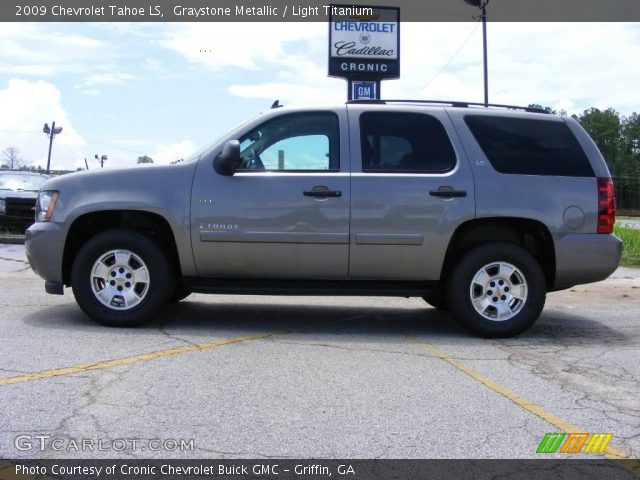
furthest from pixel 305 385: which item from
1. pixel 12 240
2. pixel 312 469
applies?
pixel 12 240

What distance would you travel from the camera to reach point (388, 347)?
570cm

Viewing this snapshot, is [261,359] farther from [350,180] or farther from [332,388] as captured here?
[350,180]

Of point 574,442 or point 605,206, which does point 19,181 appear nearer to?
point 605,206

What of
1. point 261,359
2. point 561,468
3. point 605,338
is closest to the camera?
point 561,468

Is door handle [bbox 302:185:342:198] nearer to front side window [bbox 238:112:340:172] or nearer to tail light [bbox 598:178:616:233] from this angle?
front side window [bbox 238:112:340:172]

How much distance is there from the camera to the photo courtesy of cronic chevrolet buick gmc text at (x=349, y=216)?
5938mm

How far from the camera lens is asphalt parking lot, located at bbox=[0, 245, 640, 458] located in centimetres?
356

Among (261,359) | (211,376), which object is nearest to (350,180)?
(261,359)

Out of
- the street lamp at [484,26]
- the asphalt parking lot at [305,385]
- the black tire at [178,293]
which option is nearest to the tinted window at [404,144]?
the asphalt parking lot at [305,385]

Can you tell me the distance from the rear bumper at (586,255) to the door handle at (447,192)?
3.16 feet

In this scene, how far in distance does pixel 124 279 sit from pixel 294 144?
6.46ft

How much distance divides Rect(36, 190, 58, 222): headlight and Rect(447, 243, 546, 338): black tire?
3644 mm

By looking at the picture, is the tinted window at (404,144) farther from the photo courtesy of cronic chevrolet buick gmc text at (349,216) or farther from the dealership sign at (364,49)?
the dealership sign at (364,49)

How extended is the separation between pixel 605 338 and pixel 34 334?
515 centimetres
